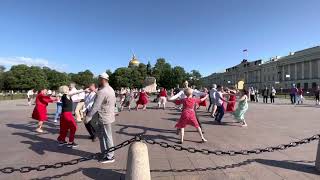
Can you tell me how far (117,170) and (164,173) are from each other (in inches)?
38.2

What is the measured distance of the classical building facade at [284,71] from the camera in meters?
96.8

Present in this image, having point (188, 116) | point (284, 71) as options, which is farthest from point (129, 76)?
point (188, 116)

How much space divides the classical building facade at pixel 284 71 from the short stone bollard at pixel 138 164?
73893 mm

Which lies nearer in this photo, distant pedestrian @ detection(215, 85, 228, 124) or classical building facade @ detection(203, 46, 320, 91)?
distant pedestrian @ detection(215, 85, 228, 124)

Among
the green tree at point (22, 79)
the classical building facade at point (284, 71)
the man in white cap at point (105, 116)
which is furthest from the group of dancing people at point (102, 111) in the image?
the green tree at point (22, 79)

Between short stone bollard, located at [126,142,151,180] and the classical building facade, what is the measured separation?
242 feet

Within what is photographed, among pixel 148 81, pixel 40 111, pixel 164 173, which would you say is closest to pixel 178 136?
pixel 164 173

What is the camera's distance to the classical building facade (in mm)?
96812

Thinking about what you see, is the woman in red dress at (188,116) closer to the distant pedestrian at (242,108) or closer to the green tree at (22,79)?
the distant pedestrian at (242,108)

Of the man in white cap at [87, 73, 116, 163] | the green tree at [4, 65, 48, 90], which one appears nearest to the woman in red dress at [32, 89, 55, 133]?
the man in white cap at [87, 73, 116, 163]

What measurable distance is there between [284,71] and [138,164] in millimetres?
114486

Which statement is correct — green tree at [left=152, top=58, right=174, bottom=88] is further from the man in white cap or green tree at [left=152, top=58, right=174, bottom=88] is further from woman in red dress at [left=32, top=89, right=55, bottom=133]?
the man in white cap

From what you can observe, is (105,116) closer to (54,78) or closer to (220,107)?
(220,107)

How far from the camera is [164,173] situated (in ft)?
20.8
